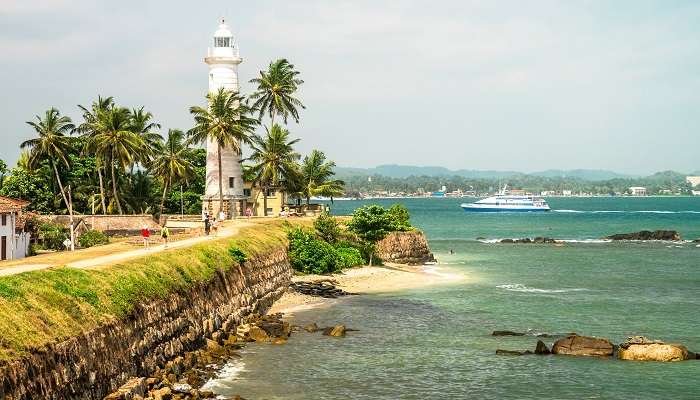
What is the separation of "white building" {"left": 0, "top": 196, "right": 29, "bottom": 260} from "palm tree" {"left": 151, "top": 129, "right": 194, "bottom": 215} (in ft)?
93.4

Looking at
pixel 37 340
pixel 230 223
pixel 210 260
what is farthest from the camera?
pixel 230 223

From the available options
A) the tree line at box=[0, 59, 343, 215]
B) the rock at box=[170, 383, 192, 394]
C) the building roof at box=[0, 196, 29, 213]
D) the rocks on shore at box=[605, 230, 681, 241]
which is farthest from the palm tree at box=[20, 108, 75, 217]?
the rocks on shore at box=[605, 230, 681, 241]

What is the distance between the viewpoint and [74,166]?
8206 cm

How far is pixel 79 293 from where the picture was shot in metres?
27.2

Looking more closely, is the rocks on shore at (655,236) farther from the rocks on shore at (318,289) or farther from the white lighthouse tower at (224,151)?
the rocks on shore at (318,289)

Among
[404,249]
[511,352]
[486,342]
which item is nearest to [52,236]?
[486,342]

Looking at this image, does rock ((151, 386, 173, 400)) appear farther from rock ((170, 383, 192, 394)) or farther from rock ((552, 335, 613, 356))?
rock ((552, 335, 613, 356))

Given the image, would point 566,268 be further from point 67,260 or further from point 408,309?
point 67,260

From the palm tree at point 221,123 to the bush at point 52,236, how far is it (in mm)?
17887

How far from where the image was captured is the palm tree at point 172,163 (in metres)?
79.4

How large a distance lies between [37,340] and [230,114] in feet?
165

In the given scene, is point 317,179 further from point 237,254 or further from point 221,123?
point 237,254

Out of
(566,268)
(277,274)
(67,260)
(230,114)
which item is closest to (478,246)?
(566,268)

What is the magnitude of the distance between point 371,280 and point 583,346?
27.8 m
